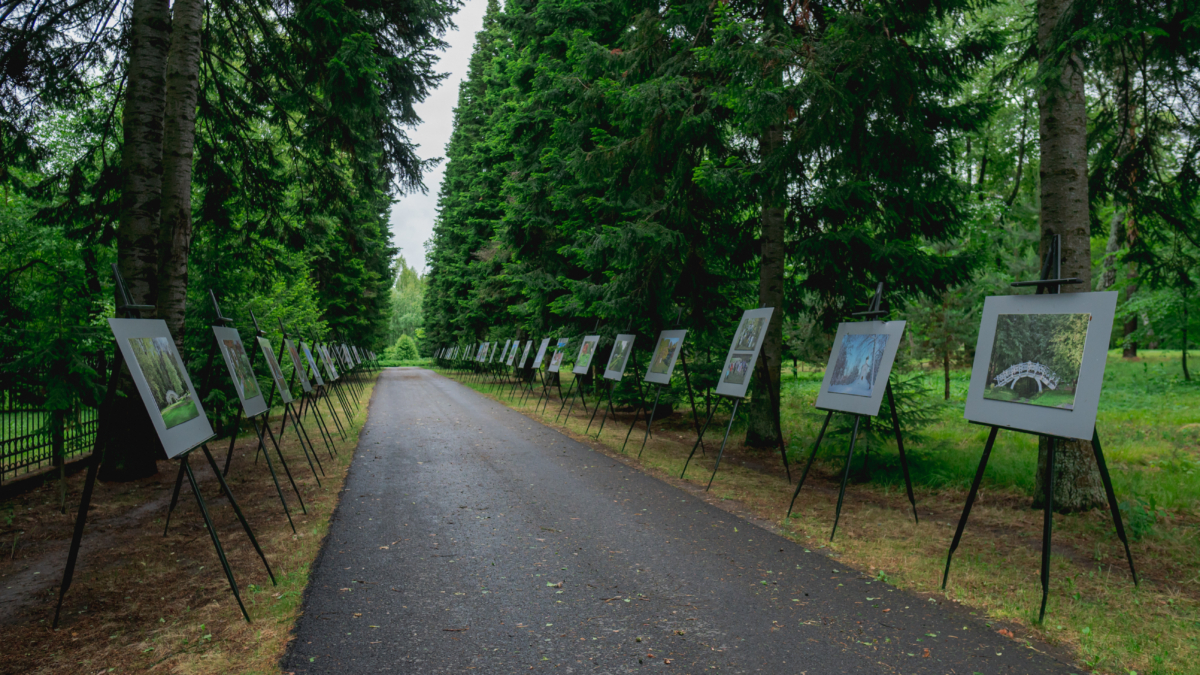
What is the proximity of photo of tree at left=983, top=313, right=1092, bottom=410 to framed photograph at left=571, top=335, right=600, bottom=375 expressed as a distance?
8.88 metres

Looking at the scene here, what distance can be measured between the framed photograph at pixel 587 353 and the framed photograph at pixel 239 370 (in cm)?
727

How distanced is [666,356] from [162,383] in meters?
7.07

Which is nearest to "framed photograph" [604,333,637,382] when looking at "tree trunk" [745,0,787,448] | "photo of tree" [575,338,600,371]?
"photo of tree" [575,338,600,371]

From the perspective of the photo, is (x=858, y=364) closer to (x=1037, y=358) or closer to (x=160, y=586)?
(x=1037, y=358)

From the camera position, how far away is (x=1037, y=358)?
4.33 m

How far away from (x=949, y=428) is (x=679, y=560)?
8.80 metres

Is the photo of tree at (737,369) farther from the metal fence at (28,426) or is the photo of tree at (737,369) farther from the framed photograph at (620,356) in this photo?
the metal fence at (28,426)

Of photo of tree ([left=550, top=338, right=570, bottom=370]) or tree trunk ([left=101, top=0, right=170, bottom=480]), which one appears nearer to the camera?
tree trunk ([left=101, top=0, right=170, bottom=480])

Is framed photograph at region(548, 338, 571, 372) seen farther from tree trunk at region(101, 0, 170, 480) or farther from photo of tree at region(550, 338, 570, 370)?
tree trunk at region(101, 0, 170, 480)

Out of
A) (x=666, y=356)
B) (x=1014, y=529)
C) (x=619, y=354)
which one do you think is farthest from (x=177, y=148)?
(x=1014, y=529)

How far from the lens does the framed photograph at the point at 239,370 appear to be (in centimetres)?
557

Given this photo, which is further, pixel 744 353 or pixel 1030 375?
pixel 744 353

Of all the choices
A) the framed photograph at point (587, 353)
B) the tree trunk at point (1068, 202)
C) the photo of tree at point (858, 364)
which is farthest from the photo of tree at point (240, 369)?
the tree trunk at point (1068, 202)

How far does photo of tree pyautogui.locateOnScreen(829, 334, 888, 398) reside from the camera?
5836 mm
